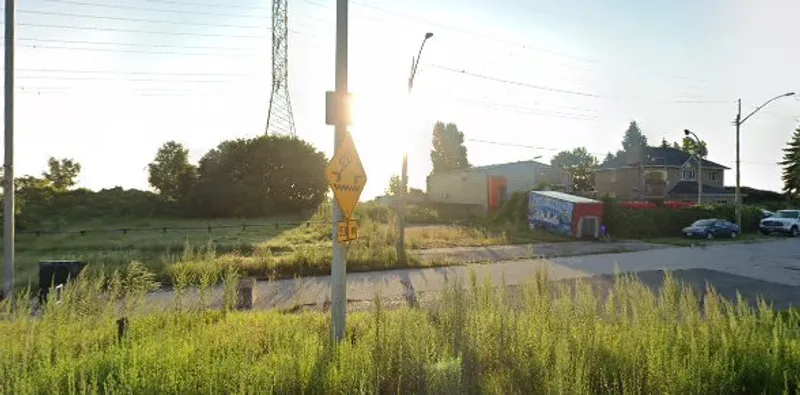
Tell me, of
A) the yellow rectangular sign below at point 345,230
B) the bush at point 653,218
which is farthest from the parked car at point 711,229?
the yellow rectangular sign below at point 345,230

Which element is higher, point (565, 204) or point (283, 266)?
point (565, 204)

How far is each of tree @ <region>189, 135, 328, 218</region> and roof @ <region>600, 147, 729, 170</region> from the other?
3504 centimetres

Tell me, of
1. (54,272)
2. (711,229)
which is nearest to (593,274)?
(54,272)

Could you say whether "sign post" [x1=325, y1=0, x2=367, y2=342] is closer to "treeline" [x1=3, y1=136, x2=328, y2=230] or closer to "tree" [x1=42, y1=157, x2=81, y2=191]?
"treeline" [x1=3, y1=136, x2=328, y2=230]

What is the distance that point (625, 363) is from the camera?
13.8 feet

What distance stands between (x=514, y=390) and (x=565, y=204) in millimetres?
27541

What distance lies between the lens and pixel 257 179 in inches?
1727

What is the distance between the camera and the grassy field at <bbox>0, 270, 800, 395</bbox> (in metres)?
3.76

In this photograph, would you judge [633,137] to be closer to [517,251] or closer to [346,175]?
[517,251]

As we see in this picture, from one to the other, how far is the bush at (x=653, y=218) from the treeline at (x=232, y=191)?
26.8m

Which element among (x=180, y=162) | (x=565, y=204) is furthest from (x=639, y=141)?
(x=180, y=162)

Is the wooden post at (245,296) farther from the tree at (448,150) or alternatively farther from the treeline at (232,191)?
the tree at (448,150)

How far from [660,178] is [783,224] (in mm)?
16606

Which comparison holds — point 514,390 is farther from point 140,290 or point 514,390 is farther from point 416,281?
point 416,281
